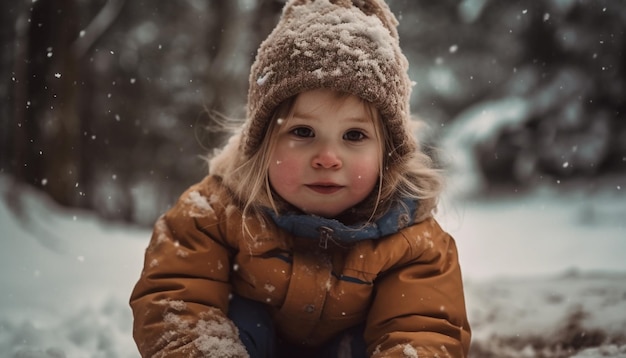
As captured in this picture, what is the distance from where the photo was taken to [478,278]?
3299 millimetres

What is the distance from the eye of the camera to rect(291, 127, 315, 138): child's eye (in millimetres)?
1523

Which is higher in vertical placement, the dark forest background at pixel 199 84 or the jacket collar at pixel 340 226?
the dark forest background at pixel 199 84

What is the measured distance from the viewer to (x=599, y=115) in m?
5.55

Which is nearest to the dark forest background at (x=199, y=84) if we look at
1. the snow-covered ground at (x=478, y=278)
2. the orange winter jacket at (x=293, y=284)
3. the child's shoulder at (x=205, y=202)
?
the snow-covered ground at (x=478, y=278)

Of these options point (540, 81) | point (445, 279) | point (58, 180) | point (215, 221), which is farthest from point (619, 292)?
point (58, 180)

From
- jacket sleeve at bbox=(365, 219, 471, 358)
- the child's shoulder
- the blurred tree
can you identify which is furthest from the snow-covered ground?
the child's shoulder

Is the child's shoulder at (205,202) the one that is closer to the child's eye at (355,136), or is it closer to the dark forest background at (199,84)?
the child's eye at (355,136)

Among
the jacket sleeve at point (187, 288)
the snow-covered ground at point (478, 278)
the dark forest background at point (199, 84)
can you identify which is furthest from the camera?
the dark forest background at point (199, 84)

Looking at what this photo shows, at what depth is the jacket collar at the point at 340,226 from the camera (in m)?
1.54

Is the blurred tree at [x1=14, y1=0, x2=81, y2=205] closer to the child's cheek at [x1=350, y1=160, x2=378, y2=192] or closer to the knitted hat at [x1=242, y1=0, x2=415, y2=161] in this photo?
the knitted hat at [x1=242, y1=0, x2=415, y2=161]

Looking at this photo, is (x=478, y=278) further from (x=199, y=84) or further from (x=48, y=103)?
(x=48, y=103)

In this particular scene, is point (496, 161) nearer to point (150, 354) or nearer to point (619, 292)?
point (619, 292)

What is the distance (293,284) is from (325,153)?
0.37 meters

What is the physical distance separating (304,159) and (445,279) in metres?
0.53
